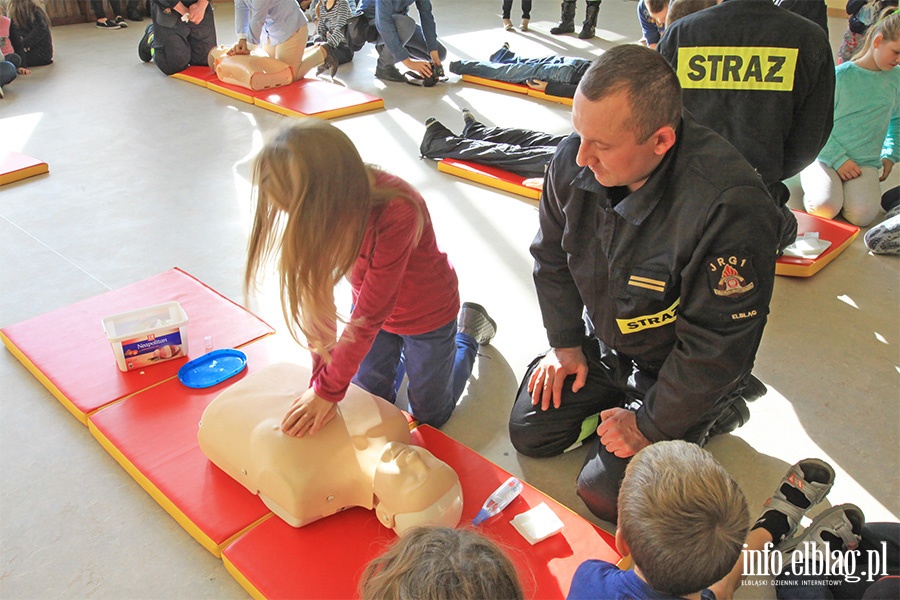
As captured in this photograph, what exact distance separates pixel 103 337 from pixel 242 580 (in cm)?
120

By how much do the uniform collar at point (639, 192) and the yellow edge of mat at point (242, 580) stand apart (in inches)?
48.3

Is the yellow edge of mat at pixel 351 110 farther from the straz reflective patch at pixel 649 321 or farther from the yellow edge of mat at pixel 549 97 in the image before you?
the straz reflective patch at pixel 649 321

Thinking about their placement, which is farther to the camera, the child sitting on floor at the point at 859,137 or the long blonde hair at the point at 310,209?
the child sitting on floor at the point at 859,137

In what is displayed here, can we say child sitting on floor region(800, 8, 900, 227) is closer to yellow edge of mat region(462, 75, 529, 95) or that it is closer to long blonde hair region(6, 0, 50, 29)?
yellow edge of mat region(462, 75, 529, 95)

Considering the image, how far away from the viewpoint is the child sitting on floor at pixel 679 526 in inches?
50.0

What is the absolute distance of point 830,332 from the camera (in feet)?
9.07

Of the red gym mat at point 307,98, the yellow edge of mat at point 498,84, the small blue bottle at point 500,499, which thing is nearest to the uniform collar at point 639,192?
the small blue bottle at point 500,499

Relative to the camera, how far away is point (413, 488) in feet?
5.78

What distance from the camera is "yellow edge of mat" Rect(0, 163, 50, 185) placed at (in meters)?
3.91

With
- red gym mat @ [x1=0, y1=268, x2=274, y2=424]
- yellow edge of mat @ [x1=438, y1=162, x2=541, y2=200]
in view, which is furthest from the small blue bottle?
yellow edge of mat @ [x1=438, y1=162, x2=541, y2=200]

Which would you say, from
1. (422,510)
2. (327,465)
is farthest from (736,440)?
(327,465)

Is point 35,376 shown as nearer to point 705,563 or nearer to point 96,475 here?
point 96,475

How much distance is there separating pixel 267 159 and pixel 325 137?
0.13 m

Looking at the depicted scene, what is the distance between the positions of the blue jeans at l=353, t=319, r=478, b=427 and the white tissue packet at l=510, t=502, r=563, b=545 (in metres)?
0.49
